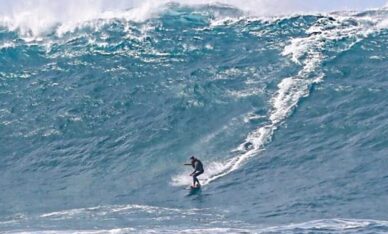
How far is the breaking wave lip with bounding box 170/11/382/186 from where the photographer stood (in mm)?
43812

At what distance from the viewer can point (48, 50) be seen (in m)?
60.7

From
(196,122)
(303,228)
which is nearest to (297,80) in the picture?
(196,122)

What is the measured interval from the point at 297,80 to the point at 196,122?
646 cm

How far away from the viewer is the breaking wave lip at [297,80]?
4381 centimetres

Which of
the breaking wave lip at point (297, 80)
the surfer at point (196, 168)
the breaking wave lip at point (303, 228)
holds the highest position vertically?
the breaking wave lip at point (297, 80)

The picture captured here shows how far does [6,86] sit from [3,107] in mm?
2622

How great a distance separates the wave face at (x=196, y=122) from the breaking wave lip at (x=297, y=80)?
0.36ft

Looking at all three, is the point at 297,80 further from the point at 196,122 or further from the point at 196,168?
the point at 196,168

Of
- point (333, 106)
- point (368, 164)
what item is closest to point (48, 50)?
point (333, 106)

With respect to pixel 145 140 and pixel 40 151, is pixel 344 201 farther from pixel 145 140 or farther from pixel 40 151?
pixel 40 151

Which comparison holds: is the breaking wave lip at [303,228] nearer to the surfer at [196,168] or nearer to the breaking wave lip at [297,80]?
the surfer at [196,168]

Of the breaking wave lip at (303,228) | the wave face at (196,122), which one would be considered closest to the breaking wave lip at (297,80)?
the wave face at (196,122)

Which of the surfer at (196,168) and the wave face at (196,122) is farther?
the surfer at (196,168)

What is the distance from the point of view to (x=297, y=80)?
51406mm
